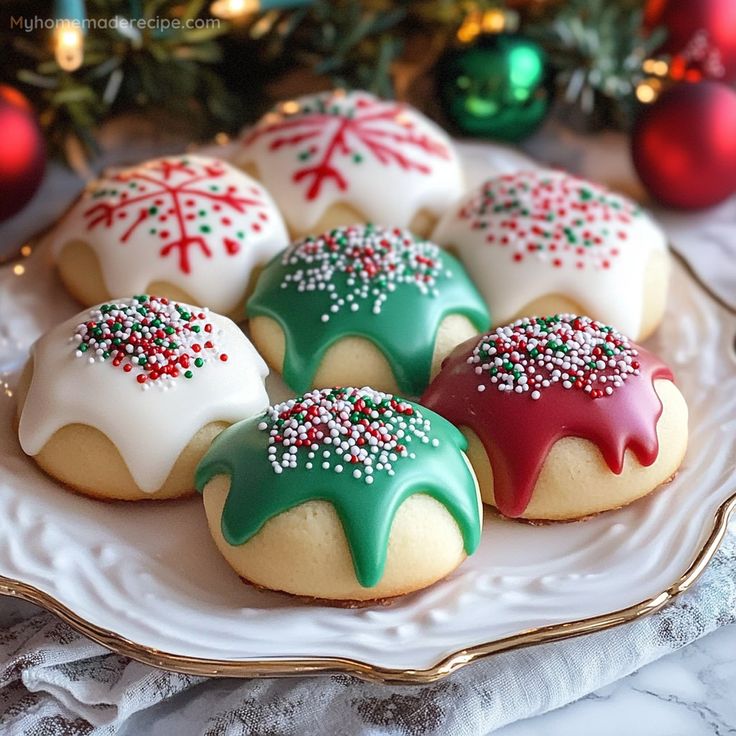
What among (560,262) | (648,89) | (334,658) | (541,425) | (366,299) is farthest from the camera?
(648,89)

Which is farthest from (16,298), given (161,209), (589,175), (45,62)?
(589,175)

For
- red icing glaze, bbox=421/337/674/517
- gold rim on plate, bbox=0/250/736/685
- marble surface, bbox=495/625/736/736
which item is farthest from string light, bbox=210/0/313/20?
marble surface, bbox=495/625/736/736

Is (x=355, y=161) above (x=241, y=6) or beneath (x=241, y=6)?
beneath

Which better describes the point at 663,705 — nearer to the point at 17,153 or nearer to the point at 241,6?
the point at 17,153

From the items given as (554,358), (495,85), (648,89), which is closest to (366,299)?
(554,358)

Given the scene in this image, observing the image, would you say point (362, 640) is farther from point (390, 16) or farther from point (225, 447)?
point (390, 16)

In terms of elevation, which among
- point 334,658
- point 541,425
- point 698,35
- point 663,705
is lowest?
point 663,705

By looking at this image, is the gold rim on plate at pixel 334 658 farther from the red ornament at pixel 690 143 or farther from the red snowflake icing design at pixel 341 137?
the red ornament at pixel 690 143
